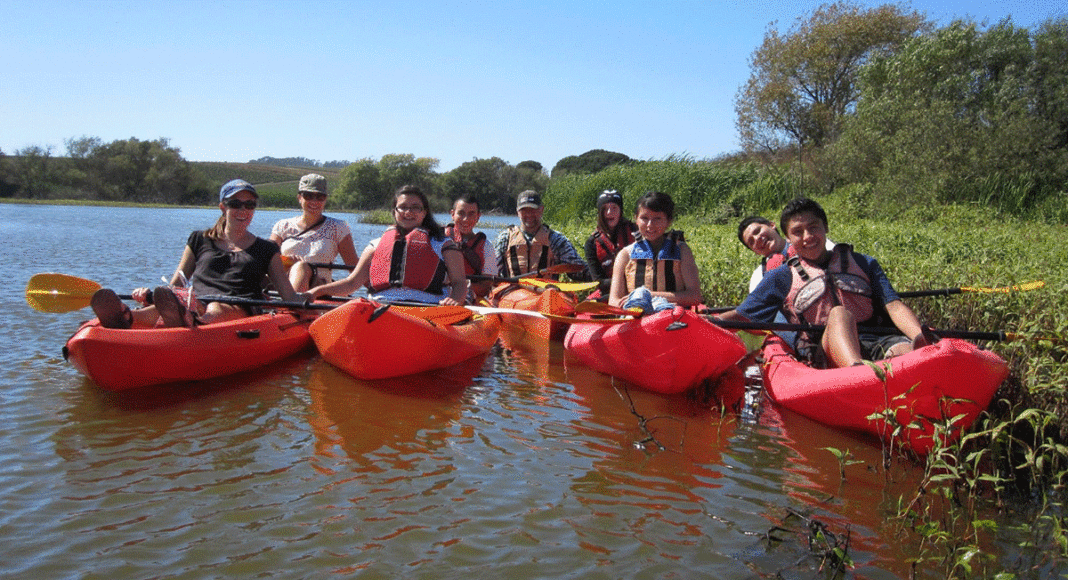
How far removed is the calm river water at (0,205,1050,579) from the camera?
295 centimetres

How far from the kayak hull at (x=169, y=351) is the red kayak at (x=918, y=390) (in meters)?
3.59

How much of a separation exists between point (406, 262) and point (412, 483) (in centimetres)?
269

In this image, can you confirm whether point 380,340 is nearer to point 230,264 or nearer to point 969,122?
point 230,264

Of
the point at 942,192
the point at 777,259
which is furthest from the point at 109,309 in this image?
the point at 942,192

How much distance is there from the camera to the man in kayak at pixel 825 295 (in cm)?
450

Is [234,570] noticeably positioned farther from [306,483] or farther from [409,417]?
[409,417]

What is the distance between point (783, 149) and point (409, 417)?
26.1m

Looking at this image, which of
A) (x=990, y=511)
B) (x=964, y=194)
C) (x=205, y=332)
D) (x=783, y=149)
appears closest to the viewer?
(x=990, y=511)

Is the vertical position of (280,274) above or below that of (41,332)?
above

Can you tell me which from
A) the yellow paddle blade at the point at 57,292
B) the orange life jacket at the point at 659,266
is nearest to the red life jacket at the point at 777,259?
the orange life jacket at the point at 659,266

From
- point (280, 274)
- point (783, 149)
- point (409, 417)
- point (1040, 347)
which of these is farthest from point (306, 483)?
point (783, 149)

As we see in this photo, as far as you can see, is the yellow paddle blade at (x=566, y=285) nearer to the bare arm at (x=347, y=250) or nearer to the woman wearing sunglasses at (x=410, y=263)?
the woman wearing sunglasses at (x=410, y=263)

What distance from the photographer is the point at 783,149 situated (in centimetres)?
2831

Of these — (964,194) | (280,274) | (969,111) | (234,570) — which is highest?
(969,111)
